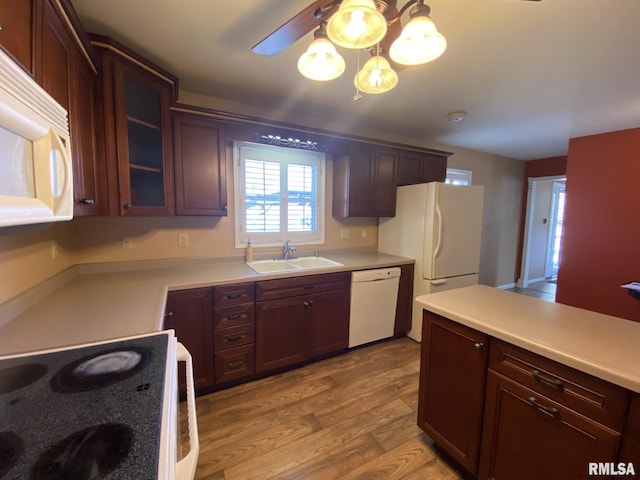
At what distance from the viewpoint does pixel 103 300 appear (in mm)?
1471

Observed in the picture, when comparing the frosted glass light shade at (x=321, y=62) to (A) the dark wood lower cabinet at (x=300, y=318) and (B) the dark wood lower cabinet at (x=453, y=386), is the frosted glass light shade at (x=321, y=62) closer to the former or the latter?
(B) the dark wood lower cabinet at (x=453, y=386)

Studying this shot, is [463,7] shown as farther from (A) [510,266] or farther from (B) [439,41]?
(A) [510,266]

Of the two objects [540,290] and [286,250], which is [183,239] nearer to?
[286,250]

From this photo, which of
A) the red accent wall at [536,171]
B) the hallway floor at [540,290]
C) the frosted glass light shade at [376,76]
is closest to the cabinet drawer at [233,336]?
the frosted glass light shade at [376,76]

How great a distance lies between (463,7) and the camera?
1321mm

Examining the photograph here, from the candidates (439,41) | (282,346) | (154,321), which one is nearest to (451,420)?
(282,346)

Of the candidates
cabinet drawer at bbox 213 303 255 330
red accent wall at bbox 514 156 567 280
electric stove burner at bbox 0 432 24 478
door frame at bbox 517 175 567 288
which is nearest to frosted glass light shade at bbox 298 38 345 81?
electric stove burner at bbox 0 432 24 478

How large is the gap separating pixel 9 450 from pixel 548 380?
1.59 meters

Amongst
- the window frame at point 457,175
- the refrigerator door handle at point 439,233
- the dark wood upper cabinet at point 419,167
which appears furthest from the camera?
the window frame at point 457,175

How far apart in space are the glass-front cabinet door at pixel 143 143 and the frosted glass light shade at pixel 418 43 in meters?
1.59

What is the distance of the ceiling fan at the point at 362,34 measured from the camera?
948mm

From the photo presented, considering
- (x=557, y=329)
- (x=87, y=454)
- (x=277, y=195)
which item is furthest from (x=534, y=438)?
(x=277, y=195)

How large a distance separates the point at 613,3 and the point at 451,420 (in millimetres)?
2233

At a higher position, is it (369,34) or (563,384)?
(369,34)
